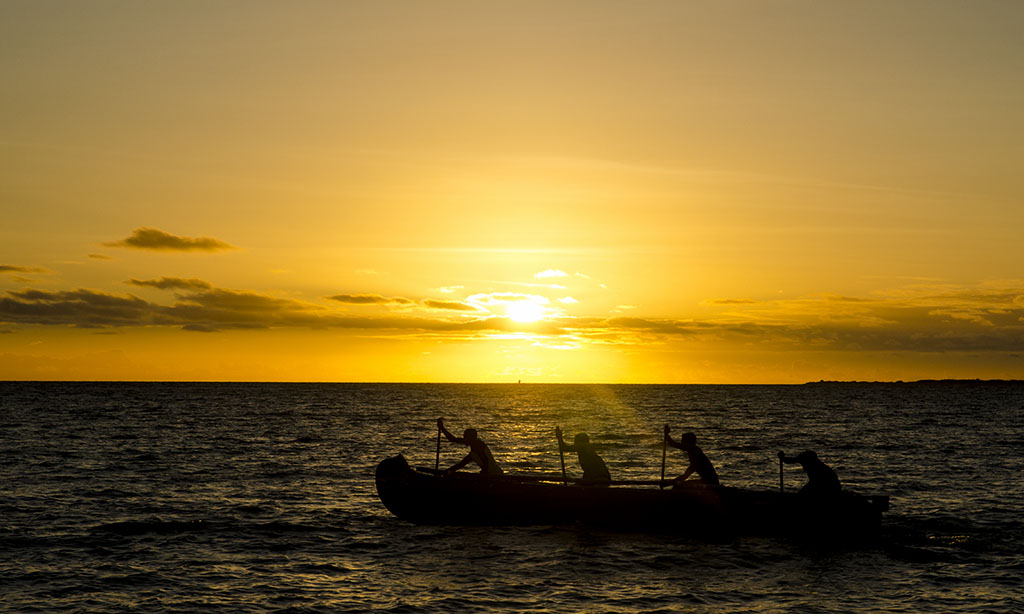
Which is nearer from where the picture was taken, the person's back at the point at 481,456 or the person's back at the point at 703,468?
the person's back at the point at 703,468

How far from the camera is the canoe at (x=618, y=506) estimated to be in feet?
68.6

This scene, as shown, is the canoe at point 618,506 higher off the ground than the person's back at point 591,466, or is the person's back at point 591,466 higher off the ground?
the person's back at point 591,466

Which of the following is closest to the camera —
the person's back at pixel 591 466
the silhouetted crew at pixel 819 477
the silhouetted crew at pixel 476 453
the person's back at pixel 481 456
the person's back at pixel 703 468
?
the silhouetted crew at pixel 819 477

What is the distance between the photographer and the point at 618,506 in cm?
2188

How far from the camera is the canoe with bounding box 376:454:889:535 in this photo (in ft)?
68.6

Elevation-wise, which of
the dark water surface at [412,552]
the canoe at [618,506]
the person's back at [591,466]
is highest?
the person's back at [591,466]

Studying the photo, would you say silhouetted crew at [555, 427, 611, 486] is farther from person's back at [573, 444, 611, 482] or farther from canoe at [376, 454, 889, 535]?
canoe at [376, 454, 889, 535]

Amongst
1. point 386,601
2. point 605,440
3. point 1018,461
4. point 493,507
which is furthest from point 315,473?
point 1018,461

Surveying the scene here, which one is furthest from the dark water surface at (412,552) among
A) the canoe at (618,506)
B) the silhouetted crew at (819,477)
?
the silhouetted crew at (819,477)

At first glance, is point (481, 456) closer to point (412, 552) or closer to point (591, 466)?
point (591, 466)

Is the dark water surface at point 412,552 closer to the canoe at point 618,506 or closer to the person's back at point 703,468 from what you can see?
the canoe at point 618,506

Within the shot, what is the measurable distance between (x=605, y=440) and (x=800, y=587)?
140 ft

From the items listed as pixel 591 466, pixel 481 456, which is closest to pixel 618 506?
pixel 591 466

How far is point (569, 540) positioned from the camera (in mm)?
21203
